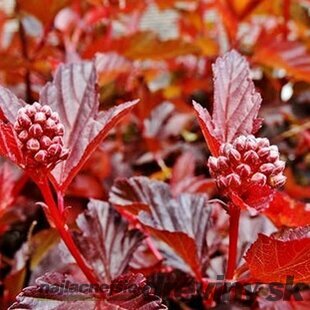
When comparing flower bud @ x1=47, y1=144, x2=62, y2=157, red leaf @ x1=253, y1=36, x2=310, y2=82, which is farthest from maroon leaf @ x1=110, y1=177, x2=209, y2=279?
red leaf @ x1=253, y1=36, x2=310, y2=82

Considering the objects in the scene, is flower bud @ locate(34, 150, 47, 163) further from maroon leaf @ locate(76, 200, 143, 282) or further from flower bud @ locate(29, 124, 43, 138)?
maroon leaf @ locate(76, 200, 143, 282)

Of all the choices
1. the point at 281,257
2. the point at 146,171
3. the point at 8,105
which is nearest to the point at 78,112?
the point at 8,105

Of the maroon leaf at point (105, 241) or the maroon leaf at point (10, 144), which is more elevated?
the maroon leaf at point (10, 144)

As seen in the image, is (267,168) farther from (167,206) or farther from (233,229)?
(167,206)

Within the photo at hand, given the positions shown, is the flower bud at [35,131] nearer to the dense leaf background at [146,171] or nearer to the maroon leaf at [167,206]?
the dense leaf background at [146,171]

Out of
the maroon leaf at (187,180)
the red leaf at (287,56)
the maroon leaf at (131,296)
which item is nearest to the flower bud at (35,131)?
the maroon leaf at (131,296)

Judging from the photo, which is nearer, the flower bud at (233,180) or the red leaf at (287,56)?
the flower bud at (233,180)

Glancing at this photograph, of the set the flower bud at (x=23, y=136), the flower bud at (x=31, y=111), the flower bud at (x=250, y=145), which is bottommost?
the flower bud at (x=250, y=145)

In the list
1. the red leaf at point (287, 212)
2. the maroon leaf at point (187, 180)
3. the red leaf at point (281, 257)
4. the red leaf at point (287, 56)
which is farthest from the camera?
the red leaf at point (287, 56)
